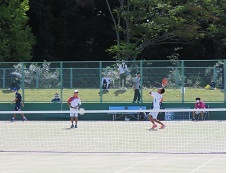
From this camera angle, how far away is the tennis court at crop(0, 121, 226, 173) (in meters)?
12.5

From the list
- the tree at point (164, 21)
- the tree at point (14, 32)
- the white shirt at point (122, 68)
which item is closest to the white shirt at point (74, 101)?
the white shirt at point (122, 68)

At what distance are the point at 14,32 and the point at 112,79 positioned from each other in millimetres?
15606

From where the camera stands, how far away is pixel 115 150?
52.3ft

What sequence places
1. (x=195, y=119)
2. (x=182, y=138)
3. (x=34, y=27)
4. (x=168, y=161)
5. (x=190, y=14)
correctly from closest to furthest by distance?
(x=168, y=161), (x=182, y=138), (x=195, y=119), (x=190, y=14), (x=34, y=27)

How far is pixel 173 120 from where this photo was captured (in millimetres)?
29031

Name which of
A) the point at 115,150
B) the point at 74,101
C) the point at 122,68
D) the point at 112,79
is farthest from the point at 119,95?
the point at 115,150

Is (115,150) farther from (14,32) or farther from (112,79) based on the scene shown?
(14,32)

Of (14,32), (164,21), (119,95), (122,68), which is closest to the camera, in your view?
(122,68)

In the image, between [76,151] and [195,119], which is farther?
[195,119]

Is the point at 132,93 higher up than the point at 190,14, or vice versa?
the point at 190,14

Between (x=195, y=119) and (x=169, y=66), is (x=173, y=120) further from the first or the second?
(x=169, y=66)

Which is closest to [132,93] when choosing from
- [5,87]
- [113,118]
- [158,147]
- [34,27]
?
[113,118]

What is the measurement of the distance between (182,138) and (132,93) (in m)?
11.5

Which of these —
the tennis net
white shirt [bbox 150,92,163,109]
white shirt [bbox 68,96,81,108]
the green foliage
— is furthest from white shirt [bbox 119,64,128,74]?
white shirt [bbox 150,92,163,109]
